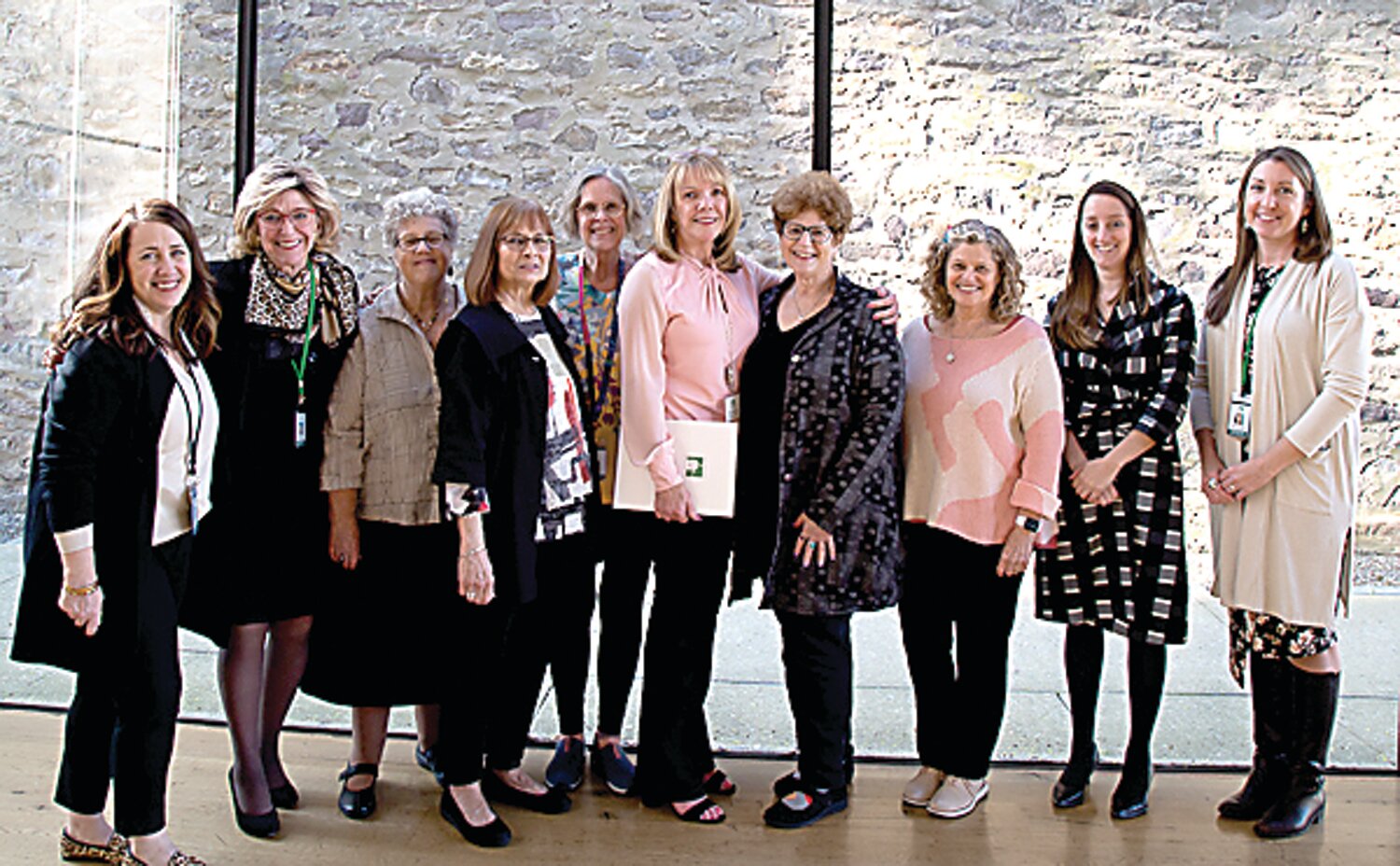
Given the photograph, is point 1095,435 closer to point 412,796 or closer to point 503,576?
point 503,576

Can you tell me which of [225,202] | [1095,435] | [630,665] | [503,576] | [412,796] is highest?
[225,202]

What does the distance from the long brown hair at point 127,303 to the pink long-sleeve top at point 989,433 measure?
162 cm

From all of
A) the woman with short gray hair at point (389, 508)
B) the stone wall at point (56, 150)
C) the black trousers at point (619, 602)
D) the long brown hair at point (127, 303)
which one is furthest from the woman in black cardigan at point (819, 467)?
the stone wall at point (56, 150)

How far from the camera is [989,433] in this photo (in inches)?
114

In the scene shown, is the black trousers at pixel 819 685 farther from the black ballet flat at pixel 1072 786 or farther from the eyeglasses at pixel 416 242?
the eyeglasses at pixel 416 242

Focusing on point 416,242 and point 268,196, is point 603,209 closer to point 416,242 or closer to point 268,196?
point 416,242

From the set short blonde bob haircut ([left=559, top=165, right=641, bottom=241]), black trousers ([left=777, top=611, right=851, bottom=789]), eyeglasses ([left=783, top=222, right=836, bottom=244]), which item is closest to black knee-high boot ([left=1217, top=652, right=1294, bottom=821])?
black trousers ([left=777, top=611, right=851, bottom=789])

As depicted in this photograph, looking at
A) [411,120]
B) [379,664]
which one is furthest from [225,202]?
[379,664]

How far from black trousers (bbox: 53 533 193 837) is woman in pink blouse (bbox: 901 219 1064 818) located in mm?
1662

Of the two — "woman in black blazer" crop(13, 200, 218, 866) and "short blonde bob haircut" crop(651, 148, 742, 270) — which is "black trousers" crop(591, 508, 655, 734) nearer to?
"short blonde bob haircut" crop(651, 148, 742, 270)

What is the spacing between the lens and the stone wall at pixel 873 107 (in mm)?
6293

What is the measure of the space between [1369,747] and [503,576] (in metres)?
2.59

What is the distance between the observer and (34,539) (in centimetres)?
248

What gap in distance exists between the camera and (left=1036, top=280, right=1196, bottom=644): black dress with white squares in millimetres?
2938
